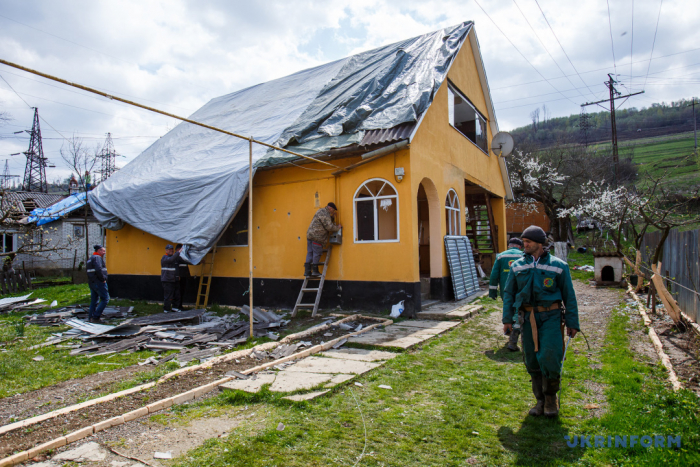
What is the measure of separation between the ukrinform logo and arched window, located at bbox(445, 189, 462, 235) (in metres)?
8.05

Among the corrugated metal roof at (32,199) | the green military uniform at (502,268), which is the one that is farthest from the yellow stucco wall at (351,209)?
the corrugated metal roof at (32,199)

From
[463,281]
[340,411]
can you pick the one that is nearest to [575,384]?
[340,411]

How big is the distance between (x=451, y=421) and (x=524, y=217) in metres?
28.8

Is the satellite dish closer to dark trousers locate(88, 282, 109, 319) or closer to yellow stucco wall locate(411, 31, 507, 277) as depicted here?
yellow stucco wall locate(411, 31, 507, 277)

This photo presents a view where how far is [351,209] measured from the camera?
938cm

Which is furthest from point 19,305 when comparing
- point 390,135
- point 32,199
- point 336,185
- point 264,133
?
point 32,199

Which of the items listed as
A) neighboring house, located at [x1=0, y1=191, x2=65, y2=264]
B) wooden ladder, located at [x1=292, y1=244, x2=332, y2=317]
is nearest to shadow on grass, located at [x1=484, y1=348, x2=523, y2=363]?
wooden ladder, located at [x1=292, y1=244, x2=332, y2=317]

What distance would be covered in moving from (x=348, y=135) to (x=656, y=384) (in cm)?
701

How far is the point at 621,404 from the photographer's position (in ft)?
13.5

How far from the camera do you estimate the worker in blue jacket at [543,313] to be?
3863 mm

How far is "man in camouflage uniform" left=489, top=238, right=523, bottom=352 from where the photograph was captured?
21.1 feet

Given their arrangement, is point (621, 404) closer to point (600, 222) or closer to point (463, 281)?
point (463, 281)

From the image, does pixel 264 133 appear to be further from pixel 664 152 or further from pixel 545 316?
pixel 664 152

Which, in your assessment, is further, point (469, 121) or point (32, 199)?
point (32, 199)
